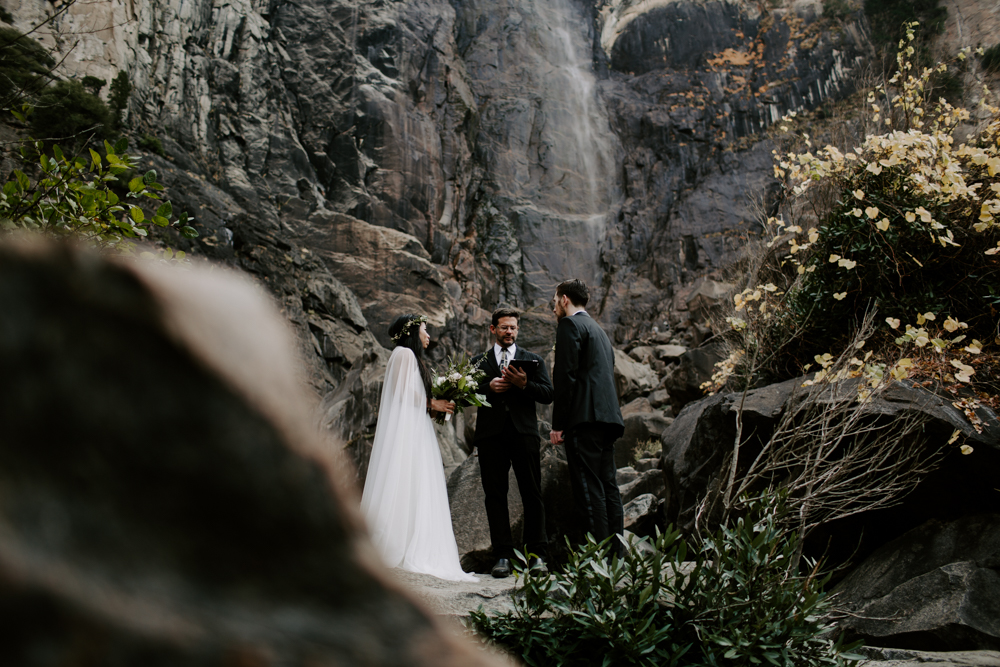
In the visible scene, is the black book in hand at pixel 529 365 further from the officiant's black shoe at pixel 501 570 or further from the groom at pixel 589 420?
the officiant's black shoe at pixel 501 570

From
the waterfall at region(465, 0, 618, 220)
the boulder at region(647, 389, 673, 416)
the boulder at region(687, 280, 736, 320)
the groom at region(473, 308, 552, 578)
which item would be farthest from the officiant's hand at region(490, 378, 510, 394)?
the waterfall at region(465, 0, 618, 220)

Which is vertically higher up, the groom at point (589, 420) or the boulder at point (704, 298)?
the boulder at point (704, 298)

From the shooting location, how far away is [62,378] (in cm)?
47

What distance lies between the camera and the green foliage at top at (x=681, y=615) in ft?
7.25

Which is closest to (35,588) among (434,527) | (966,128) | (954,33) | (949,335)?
(434,527)

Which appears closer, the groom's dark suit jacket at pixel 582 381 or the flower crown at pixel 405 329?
the groom's dark suit jacket at pixel 582 381

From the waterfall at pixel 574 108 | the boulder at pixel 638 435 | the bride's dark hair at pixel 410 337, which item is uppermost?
the waterfall at pixel 574 108

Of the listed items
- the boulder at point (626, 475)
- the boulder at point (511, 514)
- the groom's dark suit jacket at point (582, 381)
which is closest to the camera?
the groom's dark suit jacket at point (582, 381)

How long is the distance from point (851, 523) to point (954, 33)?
26729mm

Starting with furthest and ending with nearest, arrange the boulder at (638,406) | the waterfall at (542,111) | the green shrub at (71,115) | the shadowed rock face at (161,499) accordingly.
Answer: the waterfall at (542,111)
the boulder at (638,406)
the green shrub at (71,115)
the shadowed rock face at (161,499)

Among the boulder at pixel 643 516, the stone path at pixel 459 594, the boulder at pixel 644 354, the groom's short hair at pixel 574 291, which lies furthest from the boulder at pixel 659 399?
the stone path at pixel 459 594

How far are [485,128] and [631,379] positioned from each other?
49.5 feet

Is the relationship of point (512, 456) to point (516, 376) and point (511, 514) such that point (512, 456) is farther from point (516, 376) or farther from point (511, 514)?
point (511, 514)

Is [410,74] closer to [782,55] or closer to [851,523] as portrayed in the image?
[782,55]
